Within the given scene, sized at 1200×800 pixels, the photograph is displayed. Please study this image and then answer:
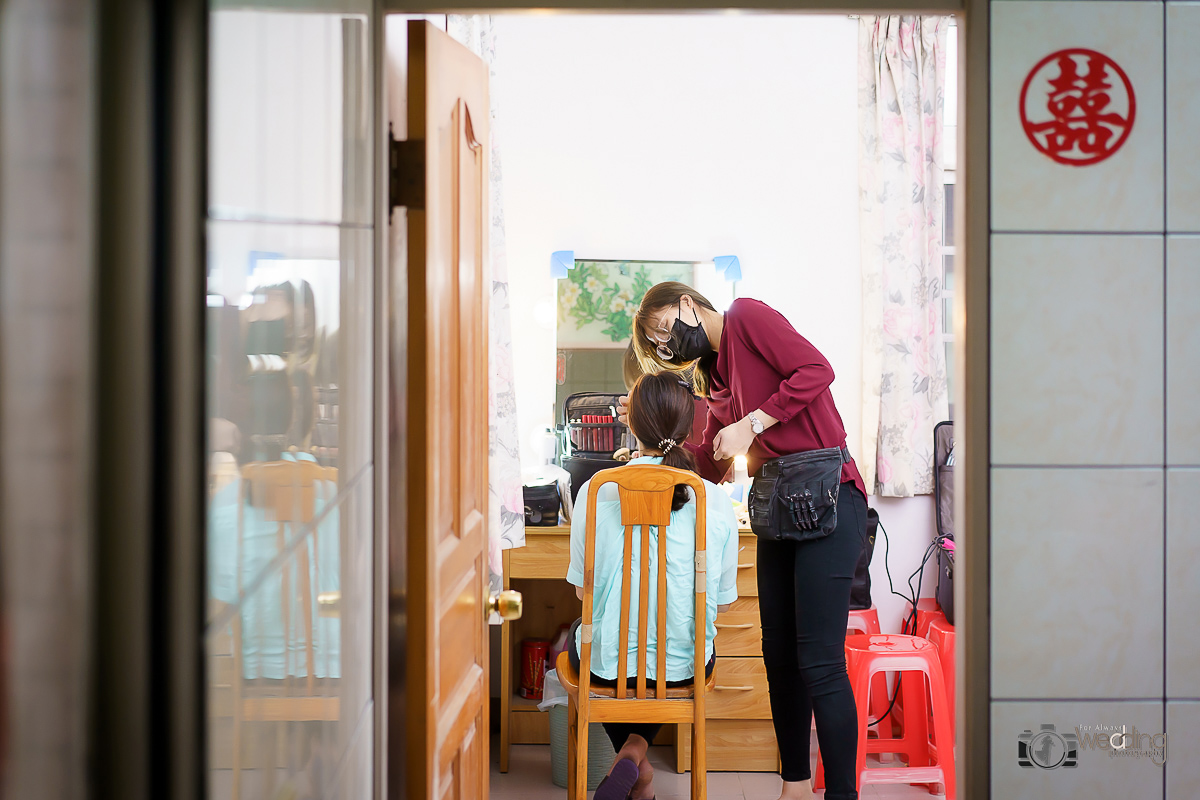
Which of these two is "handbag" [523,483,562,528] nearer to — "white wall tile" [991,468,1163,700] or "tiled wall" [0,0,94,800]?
"white wall tile" [991,468,1163,700]

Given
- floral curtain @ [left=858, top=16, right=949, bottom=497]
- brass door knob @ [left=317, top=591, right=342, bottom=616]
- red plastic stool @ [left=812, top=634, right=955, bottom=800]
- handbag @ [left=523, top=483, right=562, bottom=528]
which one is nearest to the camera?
brass door knob @ [left=317, top=591, right=342, bottom=616]

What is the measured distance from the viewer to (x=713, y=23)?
3.08m

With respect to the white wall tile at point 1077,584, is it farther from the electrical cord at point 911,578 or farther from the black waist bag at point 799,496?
the electrical cord at point 911,578

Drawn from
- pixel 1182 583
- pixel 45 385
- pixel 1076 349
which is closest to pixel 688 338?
pixel 1076 349

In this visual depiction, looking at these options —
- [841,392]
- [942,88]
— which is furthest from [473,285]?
[942,88]

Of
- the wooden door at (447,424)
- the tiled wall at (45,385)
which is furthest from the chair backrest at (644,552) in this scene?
the tiled wall at (45,385)

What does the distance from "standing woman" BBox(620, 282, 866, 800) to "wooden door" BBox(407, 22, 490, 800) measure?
0.81 m

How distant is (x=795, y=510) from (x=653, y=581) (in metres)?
0.42

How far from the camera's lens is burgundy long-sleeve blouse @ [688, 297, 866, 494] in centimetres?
205

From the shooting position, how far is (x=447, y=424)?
1271 millimetres

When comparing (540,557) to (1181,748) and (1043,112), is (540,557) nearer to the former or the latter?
(1181,748)

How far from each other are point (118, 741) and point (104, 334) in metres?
0.23

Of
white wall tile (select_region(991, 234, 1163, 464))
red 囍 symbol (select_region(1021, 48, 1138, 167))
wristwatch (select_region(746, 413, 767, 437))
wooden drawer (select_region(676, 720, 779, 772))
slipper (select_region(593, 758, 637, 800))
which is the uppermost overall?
red 囍 symbol (select_region(1021, 48, 1138, 167))

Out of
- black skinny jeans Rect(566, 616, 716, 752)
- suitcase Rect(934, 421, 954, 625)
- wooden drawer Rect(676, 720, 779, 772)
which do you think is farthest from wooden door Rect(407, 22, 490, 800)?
suitcase Rect(934, 421, 954, 625)
